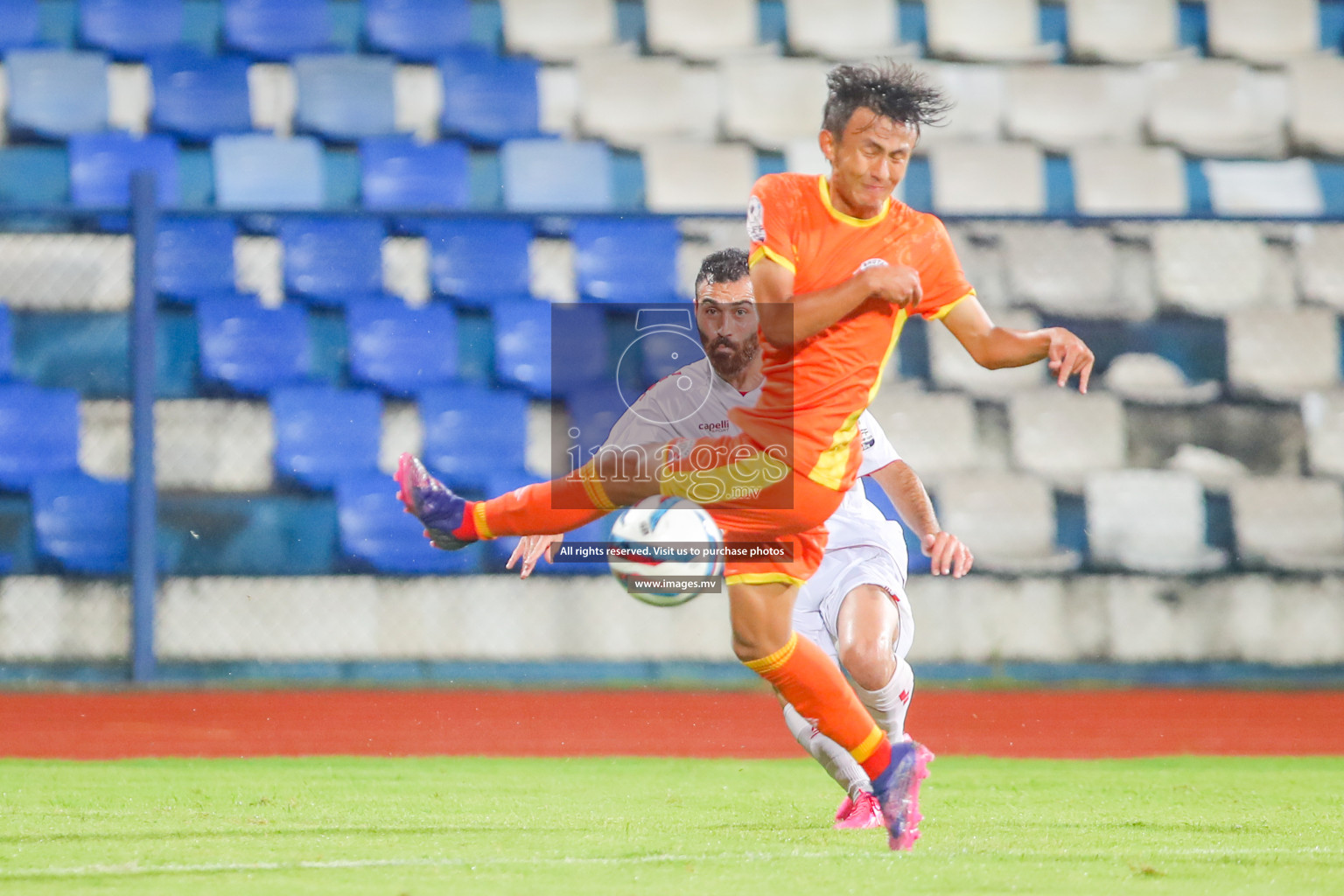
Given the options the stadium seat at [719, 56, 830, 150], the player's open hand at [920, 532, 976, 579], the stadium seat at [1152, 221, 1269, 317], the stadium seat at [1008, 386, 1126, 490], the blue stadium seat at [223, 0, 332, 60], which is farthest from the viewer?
the stadium seat at [719, 56, 830, 150]

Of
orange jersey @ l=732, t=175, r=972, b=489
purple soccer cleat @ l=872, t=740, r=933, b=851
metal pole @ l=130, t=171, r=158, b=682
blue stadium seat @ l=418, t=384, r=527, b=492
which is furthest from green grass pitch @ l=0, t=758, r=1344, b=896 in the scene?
blue stadium seat @ l=418, t=384, r=527, b=492

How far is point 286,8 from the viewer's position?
9945 mm

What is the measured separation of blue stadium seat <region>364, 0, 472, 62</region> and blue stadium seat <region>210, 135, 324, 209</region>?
1.01 metres

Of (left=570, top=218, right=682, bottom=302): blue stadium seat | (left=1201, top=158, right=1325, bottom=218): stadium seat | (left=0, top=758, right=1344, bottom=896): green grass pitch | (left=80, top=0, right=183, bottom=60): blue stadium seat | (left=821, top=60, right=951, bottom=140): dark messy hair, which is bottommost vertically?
(left=0, top=758, right=1344, bottom=896): green grass pitch

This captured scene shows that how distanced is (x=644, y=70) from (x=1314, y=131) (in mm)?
4514

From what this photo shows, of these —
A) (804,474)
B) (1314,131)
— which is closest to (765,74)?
(1314,131)

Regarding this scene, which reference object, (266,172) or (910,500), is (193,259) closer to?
(266,172)

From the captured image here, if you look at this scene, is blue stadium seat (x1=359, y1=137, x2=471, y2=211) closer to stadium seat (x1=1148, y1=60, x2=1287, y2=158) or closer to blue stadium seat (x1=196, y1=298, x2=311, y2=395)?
blue stadium seat (x1=196, y1=298, x2=311, y2=395)

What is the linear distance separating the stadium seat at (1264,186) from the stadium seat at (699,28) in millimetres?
3198

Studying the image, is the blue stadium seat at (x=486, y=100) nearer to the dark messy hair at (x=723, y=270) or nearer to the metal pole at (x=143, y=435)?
the metal pole at (x=143, y=435)

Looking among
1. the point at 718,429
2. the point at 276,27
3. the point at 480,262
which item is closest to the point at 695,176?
the point at 480,262

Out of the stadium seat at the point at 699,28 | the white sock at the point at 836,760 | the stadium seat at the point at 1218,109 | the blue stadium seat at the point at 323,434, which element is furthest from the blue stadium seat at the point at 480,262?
the white sock at the point at 836,760

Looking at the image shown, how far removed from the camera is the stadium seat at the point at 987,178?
389 inches

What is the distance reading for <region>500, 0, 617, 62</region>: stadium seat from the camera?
33.6 ft
